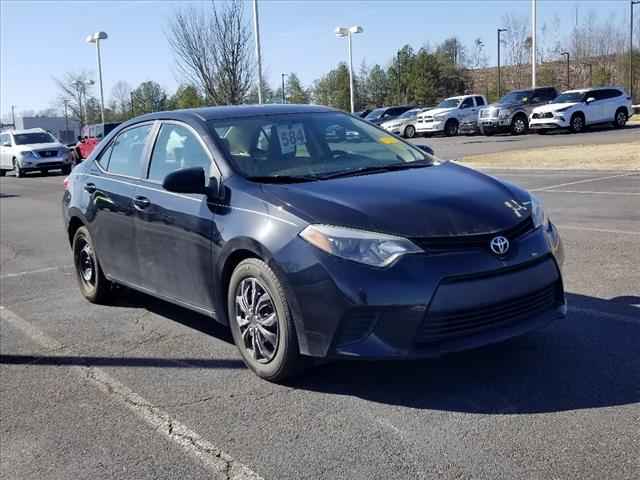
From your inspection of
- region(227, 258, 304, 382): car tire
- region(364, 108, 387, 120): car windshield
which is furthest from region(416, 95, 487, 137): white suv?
region(227, 258, 304, 382): car tire

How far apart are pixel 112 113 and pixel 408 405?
263ft

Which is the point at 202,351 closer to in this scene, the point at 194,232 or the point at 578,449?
the point at 194,232

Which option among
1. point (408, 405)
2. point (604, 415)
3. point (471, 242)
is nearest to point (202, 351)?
point (408, 405)

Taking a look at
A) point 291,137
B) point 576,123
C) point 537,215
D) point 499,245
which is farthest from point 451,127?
point 499,245

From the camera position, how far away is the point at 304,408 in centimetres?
411

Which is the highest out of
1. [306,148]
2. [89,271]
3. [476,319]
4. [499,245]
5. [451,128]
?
[451,128]

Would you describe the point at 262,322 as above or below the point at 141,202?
below

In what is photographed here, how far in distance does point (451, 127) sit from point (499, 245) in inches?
1353

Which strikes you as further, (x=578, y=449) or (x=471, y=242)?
(x=471, y=242)

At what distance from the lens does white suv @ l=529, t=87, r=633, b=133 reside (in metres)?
29.7

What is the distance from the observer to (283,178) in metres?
4.76

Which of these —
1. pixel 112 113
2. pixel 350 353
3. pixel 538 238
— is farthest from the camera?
pixel 112 113

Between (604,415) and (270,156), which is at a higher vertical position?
(270,156)

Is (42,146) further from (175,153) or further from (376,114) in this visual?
(175,153)
